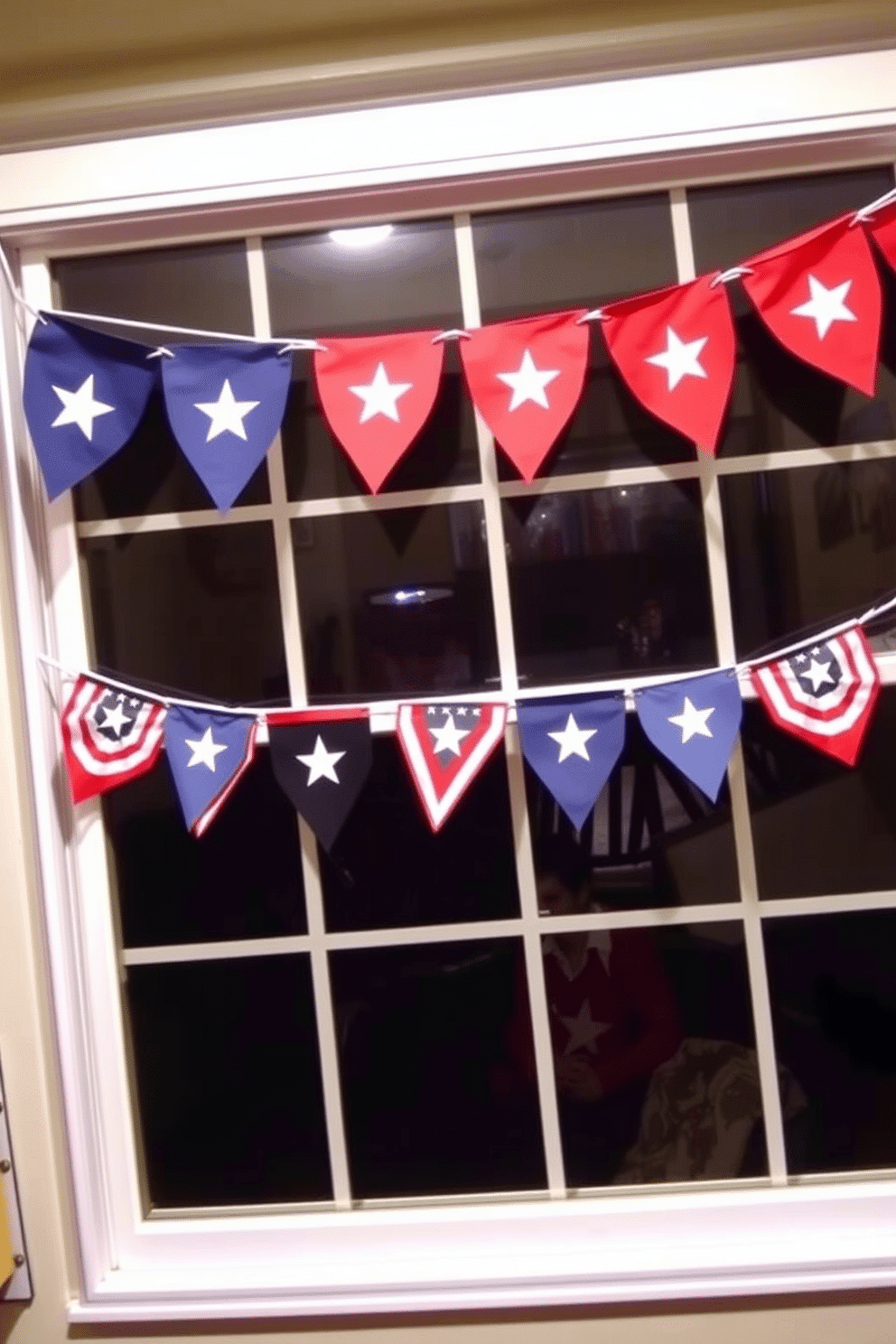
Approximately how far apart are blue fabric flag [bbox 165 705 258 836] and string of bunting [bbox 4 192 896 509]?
0.30 m

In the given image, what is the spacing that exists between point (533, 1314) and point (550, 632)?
930 millimetres

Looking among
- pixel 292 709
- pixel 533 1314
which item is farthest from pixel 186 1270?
pixel 292 709

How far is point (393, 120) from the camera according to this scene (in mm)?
1418

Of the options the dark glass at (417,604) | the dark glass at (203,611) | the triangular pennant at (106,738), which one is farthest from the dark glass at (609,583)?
the triangular pennant at (106,738)

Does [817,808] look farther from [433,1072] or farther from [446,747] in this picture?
[433,1072]

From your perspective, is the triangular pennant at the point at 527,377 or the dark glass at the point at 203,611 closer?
the triangular pennant at the point at 527,377

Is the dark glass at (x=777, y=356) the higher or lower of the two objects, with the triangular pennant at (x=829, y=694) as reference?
higher

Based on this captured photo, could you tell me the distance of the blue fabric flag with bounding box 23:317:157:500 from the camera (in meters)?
1.45

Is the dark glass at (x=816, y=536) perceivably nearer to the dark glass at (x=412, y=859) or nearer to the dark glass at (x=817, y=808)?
the dark glass at (x=817, y=808)

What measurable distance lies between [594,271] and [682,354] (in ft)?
0.65

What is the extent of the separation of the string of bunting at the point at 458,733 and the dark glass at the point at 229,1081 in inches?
9.8

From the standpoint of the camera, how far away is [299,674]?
152cm

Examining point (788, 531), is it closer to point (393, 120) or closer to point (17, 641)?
point (393, 120)

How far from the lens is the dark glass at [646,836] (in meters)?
1.50
